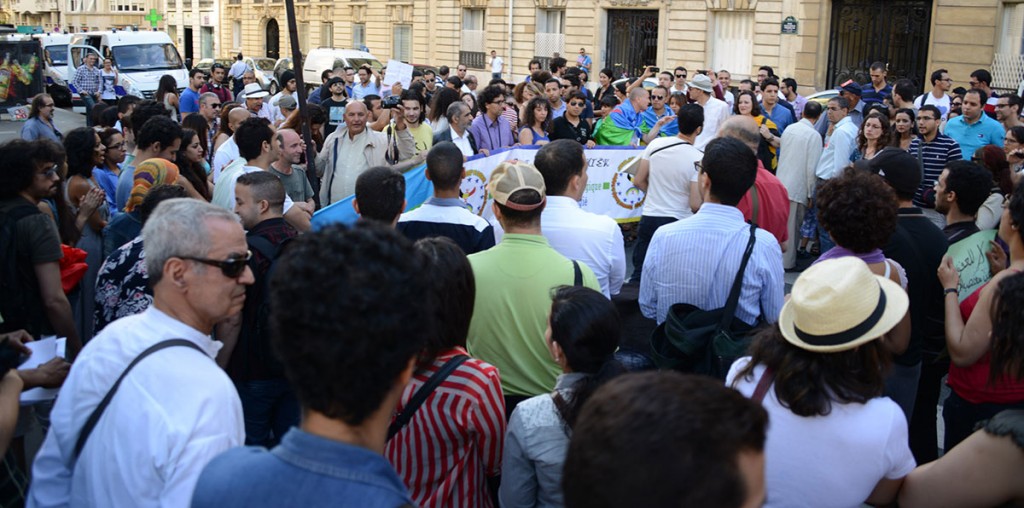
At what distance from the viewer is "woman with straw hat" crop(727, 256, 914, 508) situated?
8.56ft

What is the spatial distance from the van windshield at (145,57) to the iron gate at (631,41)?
1380cm

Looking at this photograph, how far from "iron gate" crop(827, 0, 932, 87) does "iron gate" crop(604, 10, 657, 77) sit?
22.4ft

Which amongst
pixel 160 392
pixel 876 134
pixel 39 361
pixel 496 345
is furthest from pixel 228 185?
pixel 876 134

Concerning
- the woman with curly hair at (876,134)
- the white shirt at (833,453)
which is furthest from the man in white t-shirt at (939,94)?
the white shirt at (833,453)

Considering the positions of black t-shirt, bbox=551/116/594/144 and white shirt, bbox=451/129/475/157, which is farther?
black t-shirt, bbox=551/116/594/144

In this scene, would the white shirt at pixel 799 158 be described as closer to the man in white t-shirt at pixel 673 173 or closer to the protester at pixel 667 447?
the man in white t-shirt at pixel 673 173

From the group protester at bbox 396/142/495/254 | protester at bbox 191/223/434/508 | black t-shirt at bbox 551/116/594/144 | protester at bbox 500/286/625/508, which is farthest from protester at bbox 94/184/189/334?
black t-shirt at bbox 551/116/594/144

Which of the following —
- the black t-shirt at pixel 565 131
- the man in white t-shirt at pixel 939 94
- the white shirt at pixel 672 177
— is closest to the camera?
the white shirt at pixel 672 177

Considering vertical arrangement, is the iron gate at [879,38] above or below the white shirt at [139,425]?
above

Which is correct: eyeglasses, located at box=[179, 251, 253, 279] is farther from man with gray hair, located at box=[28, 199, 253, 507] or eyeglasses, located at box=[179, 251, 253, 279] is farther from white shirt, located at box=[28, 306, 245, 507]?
white shirt, located at box=[28, 306, 245, 507]

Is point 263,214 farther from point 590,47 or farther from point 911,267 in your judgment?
point 590,47

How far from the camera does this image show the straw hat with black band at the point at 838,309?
8.85 feet

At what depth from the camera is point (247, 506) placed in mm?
1856

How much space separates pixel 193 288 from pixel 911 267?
3.32 meters
